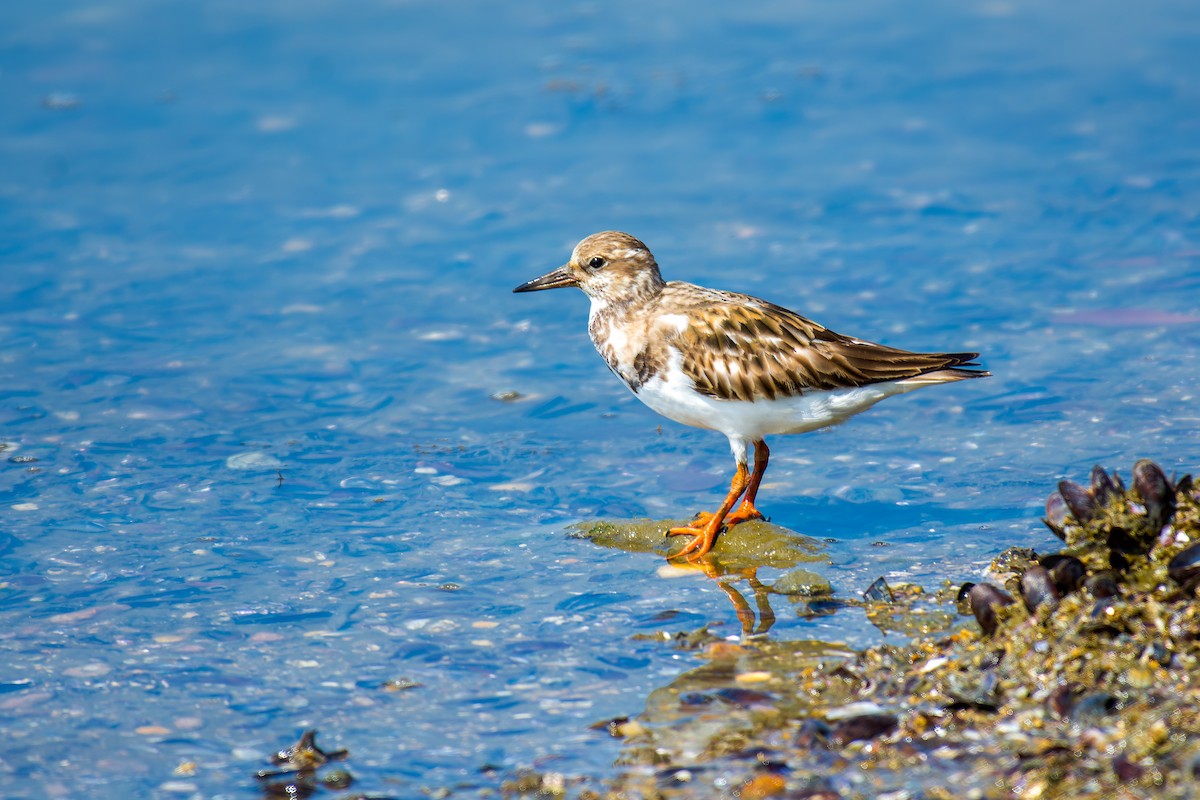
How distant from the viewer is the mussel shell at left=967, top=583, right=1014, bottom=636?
5.41 metres

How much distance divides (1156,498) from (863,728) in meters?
1.53

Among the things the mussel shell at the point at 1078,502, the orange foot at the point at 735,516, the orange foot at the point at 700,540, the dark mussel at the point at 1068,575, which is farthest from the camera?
the orange foot at the point at 735,516

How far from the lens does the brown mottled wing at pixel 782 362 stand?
7.14 meters

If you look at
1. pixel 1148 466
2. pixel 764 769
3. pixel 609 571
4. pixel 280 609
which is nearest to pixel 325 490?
pixel 280 609

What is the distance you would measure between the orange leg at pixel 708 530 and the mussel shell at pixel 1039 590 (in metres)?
2.29

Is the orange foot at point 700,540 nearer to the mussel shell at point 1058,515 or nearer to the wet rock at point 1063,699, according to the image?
the mussel shell at point 1058,515

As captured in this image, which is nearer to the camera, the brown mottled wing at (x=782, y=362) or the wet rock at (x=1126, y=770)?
the wet rock at (x=1126, y=770)

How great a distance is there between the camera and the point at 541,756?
17.6 ft

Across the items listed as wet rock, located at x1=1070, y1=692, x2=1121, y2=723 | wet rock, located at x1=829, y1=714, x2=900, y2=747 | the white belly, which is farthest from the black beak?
wet rock, located at x1=1070, y1=692, x2=1121, y2=723

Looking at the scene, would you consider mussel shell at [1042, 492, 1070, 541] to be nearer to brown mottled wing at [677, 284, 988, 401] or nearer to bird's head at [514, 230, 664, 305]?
brown mottled wing at [677, 284, 988, 401]

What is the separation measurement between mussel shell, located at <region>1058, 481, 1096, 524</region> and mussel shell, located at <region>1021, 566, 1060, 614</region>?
0.31 metres

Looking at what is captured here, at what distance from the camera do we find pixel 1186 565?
5082mm

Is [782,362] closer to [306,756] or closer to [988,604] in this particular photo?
[988,604]

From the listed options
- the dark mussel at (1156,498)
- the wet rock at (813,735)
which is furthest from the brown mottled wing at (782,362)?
the wet rock at (813,735)
